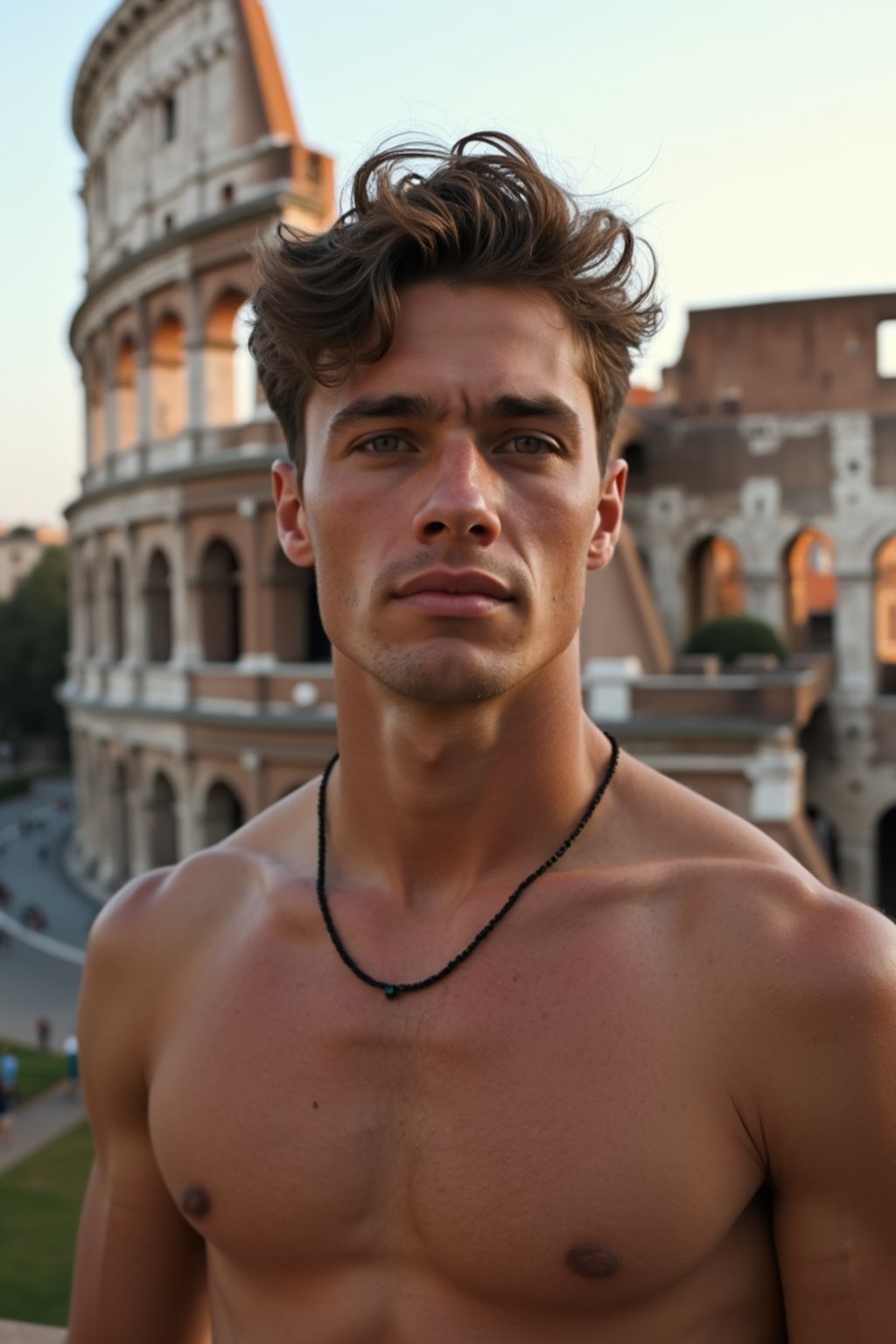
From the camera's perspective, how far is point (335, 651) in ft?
7.27

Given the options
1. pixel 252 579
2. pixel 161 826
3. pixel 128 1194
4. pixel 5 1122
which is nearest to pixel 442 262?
pixel 128 1194

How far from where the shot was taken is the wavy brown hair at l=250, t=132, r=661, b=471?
79.3 inches

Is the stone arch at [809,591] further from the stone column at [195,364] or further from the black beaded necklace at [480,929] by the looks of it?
the black beaded necklace at [480,929]

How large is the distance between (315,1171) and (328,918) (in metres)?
0.44

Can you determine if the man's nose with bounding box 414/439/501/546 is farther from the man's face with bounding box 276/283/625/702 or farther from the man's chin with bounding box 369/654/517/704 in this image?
the man's chin with bounding box 369/654/517/704

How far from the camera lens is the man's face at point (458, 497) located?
6.31ft

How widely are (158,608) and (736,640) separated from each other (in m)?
9.82

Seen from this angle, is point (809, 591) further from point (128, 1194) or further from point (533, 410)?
point (533, 410)

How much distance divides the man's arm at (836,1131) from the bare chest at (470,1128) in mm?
89

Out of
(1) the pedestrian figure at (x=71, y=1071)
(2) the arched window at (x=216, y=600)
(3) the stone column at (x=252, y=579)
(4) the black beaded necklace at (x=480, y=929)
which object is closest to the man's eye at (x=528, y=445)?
(4) the black beaded necklace at (x=480, y=929)

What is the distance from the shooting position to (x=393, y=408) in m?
1.98

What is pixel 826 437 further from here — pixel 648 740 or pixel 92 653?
pixel 92 653

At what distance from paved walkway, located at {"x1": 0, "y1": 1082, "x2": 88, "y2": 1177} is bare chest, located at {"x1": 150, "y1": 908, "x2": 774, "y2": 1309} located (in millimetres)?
11939

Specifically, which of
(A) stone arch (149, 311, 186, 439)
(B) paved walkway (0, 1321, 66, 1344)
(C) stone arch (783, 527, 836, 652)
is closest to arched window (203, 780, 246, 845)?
(A) stone arch (149, 311, 186, 439)
